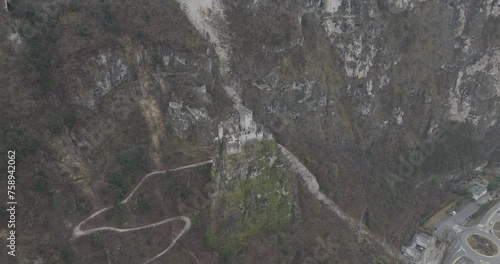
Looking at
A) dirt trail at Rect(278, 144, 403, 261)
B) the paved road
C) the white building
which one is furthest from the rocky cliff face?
the white building

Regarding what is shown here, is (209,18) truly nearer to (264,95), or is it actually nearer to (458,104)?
(264,95)

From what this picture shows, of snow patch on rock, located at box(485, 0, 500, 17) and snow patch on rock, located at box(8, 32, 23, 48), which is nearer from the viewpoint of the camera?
snow patch on rock, located at box(8, 32, 23, 48)

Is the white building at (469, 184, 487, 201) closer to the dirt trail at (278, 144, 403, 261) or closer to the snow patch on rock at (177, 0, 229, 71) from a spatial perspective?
the dirt trail at (278, 144, 403, 261)

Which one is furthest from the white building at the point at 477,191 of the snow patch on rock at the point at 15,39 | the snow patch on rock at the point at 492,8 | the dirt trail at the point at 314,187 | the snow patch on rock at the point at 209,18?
the snow patch on rock at the point at 15,39

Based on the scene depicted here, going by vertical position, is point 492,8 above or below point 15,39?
above

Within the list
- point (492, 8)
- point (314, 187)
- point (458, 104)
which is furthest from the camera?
point (458, 104)

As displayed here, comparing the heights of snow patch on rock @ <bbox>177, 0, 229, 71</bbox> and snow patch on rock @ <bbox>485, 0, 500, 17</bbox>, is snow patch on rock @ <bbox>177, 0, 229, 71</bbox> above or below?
below

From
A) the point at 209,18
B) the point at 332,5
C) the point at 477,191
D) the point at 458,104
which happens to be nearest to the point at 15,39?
the point at 209,18
